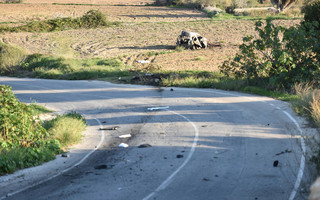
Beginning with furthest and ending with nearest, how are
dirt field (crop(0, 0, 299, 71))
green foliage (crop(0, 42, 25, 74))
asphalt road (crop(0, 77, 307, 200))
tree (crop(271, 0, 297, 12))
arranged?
1. tree (crop(271, 0, 297, 12))
2. green foliage (crop(0, 42, 25, 74))
3. dirt field (crop(0, 0, 299, 71))
4. asphalt road (crop(0, 77, 307, 200))

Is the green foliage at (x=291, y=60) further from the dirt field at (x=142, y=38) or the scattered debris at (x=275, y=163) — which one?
the scattered debris at (x=275, y=163)

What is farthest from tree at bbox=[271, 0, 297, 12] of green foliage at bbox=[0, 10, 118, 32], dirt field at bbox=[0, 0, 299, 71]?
green foliage at bbox=[0, 10, 118, 32]

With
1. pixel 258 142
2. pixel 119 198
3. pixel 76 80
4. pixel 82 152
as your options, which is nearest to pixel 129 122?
pixel 82 152

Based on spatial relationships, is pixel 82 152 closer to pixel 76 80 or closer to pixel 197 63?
pixel 76 80

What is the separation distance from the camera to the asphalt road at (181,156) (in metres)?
9.34

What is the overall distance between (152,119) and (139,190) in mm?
7988

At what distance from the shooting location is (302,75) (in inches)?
825

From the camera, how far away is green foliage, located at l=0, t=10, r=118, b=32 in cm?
5541

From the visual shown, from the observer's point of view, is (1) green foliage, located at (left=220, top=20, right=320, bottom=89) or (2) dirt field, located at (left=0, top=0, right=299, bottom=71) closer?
(1) green foliage, located at (left=220, top=20, right=320, bottom=89)

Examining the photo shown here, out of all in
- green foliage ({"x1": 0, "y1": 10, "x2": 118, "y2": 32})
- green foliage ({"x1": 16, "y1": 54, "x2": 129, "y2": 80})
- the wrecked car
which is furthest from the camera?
green foliage ({"x1": 0, "y1": 10, "x2": 118, "y2": 32})

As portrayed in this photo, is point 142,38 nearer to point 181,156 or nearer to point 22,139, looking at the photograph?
point 22,139

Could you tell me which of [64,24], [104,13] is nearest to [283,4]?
[104,13]

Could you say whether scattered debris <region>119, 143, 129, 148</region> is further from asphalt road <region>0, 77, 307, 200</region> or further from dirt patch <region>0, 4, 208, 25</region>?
dirt patch <region>0, 4, 208, 25</region>

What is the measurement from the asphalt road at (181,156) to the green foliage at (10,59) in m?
17.3
